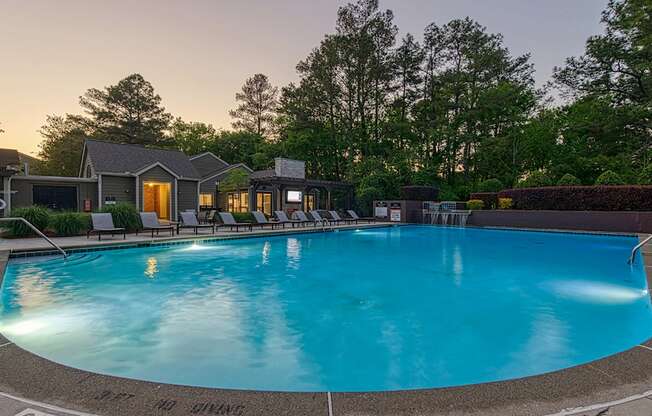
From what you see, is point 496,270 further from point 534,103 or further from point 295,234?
point 534,103

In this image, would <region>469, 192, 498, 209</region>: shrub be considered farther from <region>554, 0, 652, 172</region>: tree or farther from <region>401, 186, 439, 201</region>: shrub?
<region>554, 0, 652, 172</region>: tree

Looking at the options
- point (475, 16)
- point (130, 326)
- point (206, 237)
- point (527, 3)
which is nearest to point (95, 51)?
point (206, 237)

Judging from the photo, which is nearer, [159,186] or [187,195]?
[187,195]

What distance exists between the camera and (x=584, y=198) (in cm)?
1695

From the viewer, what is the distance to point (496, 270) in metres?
8.12

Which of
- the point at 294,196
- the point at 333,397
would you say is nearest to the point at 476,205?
the point at 294,196

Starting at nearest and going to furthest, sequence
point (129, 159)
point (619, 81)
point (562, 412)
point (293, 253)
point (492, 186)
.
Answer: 1. point (562, 412)
2. point (293, 253)
3. point (129, 159)
4. point (619, 81)
5. point (492, 186)

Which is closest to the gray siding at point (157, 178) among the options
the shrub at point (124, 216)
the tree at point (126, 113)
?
→ the shrub at point (124, 216)

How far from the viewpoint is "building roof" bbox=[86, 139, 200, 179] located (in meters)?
17.8

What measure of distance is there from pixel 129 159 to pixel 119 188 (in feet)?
6.73

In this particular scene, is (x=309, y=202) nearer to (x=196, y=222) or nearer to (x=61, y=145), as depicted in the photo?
(x=196, y=222)

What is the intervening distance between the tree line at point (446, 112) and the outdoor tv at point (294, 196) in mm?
4418

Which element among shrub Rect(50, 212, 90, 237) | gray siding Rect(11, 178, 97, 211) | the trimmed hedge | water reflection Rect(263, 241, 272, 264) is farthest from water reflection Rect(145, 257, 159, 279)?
the trimmed hedge

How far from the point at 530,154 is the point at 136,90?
36457 mm
